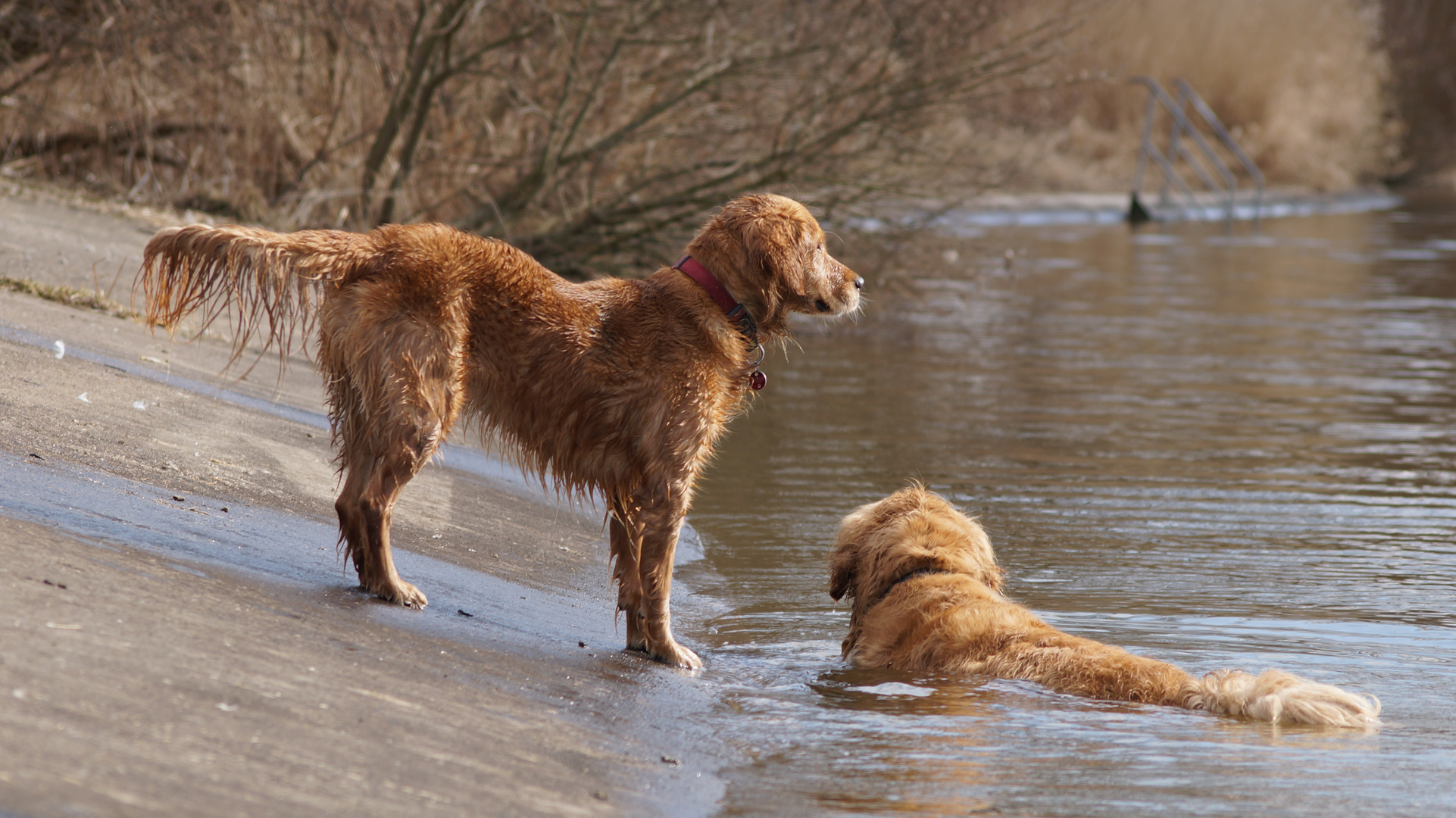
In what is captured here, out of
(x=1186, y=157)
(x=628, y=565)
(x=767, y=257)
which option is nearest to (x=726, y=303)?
(x=767, y=257)

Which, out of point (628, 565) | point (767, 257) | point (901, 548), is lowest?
point (628, 565)

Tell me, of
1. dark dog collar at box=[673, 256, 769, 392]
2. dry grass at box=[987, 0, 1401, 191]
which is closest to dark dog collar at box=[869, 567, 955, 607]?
dark dog collar at box=[673, 256, 769, 392]

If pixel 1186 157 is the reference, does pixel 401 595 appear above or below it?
below

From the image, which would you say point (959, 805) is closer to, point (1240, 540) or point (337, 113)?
point (1240, 540)

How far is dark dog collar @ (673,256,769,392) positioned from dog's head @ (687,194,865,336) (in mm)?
22

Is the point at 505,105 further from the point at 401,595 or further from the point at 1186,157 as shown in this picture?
the point at 1186,157

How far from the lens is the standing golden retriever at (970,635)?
4828 millimetres

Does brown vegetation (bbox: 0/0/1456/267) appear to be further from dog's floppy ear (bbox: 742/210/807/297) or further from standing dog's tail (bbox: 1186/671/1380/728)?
standing dog's tail (bbox: 1186/671/1380/728)

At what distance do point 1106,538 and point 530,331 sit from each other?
3568 millimetres

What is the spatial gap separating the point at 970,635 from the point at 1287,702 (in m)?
1.11

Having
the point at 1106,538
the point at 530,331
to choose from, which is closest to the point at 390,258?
the point at 530,331

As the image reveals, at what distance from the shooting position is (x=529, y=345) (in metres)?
5.37

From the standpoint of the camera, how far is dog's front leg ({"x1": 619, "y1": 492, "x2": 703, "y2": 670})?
543 cm

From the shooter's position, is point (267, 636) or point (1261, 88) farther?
point (1261, 88)
